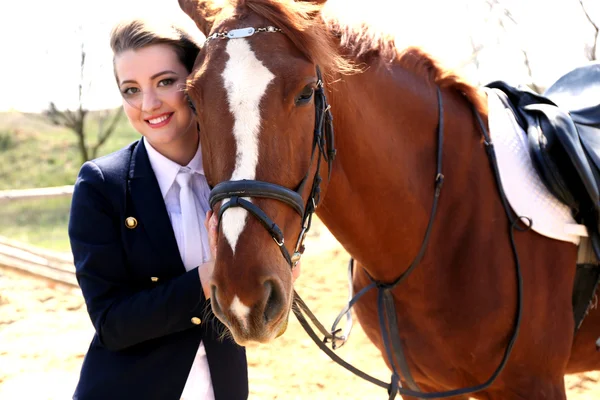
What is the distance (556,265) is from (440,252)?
0.45 m

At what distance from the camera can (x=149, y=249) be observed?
1963 mm

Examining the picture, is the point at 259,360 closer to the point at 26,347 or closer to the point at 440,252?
the point at 26,347

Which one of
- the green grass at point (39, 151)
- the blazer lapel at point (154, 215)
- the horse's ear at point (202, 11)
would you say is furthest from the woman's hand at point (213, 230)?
the green grass at point (39, 151)

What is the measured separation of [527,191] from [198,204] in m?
1.26

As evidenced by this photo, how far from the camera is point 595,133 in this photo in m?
2.53

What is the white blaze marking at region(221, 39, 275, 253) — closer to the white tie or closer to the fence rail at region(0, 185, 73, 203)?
the white tie

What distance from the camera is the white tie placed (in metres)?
2.01

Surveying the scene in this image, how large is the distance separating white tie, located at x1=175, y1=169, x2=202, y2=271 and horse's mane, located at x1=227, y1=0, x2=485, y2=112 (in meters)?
0.62

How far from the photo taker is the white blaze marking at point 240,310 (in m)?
1.54

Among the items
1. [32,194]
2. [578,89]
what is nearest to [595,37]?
[578,89]

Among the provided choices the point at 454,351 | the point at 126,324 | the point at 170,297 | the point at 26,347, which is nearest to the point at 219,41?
the point at 170,297

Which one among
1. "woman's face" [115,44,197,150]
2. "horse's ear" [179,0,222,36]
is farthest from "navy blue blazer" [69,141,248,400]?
"horse's ear" [179,0,222,36]

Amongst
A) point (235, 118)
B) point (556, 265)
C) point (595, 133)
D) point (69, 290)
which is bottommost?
point (69, 290)

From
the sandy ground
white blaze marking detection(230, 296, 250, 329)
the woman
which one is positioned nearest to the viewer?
white blaze marking detection(230, 296, 250, 329)
